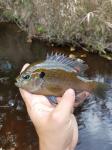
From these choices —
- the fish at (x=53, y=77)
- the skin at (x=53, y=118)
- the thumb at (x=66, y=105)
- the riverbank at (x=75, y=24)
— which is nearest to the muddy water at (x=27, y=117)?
the riverbank at (x=75, y=24)

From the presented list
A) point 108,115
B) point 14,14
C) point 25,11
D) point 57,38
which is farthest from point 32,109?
point 14,14

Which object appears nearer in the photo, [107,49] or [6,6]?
[107,49]

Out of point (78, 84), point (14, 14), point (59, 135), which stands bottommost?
point (14, 14)

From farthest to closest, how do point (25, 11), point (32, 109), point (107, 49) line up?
point (25, 11), point (107, 49), point (32, 109)

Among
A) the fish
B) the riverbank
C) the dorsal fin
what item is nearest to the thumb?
the fish

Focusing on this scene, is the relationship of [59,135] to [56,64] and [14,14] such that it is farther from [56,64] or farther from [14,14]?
[14,14]

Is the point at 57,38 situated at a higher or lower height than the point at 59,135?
lower

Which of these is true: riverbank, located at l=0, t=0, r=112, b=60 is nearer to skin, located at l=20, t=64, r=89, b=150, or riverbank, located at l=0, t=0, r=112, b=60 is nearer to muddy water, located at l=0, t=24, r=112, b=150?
muddy water, located at l=0, t=24, r=112, b=150
